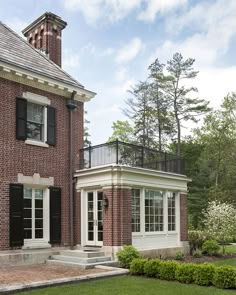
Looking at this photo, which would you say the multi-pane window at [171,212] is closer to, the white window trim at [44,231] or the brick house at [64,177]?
the brick house at [64,177]

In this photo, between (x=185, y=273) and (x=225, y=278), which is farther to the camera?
(x=185, y=273)

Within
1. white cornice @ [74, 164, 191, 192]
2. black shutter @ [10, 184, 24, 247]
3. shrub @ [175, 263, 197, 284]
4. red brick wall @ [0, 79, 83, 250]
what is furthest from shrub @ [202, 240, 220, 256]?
black shutter @ [10, 184, 24, 247]

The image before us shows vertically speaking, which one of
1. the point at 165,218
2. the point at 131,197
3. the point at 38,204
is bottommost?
the point at 165,218

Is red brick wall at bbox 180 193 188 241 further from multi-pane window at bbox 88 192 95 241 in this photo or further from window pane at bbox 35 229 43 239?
window pane at bbox 35 229 43 239

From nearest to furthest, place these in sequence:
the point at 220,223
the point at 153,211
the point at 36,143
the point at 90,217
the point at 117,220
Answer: the point at 117,220 < the point at 36,143 < the point at 90,217 < the point at 153,211 < the point at 220,223

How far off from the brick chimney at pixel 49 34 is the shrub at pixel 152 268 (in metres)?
10.3

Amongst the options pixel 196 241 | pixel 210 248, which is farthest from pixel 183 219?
pixel 210 248

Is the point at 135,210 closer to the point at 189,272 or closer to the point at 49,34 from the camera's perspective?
the point at 189,272

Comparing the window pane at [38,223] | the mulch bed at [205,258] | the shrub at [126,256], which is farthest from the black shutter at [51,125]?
the mulch bed at [205,258]

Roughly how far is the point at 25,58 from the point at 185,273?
9.66 metres

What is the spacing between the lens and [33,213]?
1408cm

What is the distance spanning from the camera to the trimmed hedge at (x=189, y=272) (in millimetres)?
9828

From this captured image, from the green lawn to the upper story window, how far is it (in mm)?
5910

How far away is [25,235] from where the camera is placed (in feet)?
45.1
